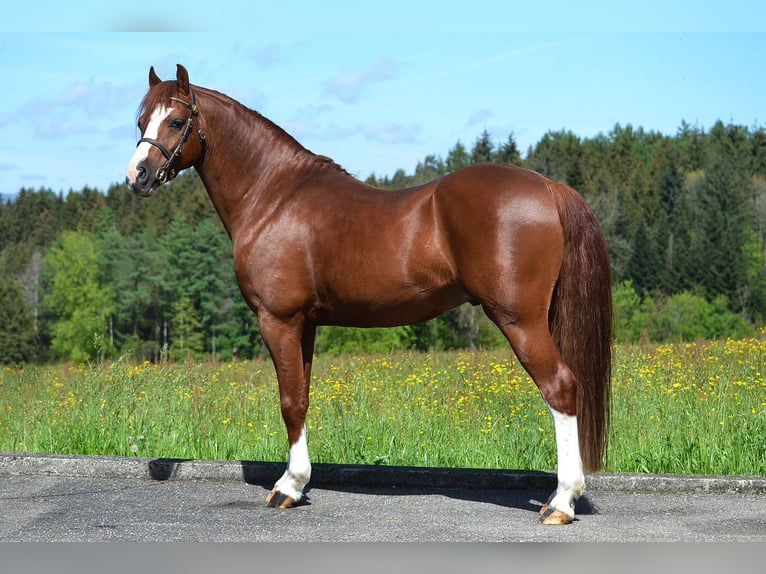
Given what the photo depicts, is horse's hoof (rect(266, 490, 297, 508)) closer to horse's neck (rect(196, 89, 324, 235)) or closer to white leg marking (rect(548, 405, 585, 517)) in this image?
white leg marking (rect(548, 405, 585, 517))

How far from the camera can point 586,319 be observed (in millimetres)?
5496

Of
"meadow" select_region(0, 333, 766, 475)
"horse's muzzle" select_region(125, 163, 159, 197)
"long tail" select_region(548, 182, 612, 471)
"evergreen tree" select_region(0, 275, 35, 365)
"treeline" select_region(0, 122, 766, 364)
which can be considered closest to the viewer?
"long tail" select_region(548, 182, 612, 471)

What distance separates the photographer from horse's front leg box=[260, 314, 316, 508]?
5.87 m

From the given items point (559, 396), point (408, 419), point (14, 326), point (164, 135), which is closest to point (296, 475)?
point (559, 396)

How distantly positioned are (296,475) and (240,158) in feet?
7.24

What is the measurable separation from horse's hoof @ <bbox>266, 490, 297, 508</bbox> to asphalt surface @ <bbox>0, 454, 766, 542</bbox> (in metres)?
0.07

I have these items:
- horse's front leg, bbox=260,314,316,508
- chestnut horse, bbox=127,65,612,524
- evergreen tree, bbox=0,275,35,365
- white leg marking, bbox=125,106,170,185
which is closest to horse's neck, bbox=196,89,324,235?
chestnut horse, bbox=127,65,612,524

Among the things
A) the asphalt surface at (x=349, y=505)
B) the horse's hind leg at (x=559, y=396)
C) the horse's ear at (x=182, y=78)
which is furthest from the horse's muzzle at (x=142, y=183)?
the horse's hind leg at (x=559, y=396)

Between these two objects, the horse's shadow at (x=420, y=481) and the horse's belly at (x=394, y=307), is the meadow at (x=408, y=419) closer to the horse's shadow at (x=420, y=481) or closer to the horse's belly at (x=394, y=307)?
the horse's shadow at (x=420, y=481)

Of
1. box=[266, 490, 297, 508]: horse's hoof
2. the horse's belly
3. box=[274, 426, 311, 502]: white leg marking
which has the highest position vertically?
the horse's belly

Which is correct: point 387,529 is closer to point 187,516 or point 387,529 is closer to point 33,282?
point 187,516

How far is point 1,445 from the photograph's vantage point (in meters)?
8.32

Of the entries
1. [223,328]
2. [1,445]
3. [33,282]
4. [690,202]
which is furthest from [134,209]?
[1,445]

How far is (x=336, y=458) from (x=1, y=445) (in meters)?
3.31
